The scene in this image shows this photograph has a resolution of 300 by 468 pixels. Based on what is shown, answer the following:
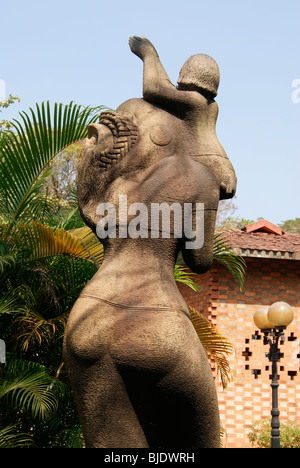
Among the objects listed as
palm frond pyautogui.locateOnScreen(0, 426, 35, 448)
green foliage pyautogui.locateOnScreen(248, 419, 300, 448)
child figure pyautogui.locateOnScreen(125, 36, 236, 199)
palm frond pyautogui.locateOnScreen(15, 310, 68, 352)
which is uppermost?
child figure pyautogui.locateOnScreen(125, 36, 236, 199)

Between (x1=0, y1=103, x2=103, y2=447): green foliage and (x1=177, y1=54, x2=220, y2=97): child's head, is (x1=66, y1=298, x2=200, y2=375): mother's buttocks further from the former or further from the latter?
(x1=0, y1=103, x2=103, y2=447): green foliage

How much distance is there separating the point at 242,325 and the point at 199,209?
8.58 meters

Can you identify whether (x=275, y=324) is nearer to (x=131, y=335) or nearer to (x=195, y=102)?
(x=195, y=102)

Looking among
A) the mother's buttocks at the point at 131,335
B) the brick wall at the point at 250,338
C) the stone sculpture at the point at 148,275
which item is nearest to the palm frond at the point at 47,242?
the stone sculpture at the point at 148,275

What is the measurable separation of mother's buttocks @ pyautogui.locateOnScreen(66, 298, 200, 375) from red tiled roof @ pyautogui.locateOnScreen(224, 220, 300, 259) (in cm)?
739

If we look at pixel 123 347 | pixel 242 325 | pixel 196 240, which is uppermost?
pixel 196 240

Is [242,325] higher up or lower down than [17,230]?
lower down

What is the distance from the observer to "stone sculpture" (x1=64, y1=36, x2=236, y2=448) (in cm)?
264

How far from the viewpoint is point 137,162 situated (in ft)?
9.62

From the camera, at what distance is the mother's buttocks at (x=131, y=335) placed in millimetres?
2596

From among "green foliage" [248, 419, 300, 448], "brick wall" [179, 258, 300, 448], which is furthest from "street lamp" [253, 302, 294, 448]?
"green foliage" [248, 419, 300, 448]

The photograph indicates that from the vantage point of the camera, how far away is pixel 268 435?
10.5 m
